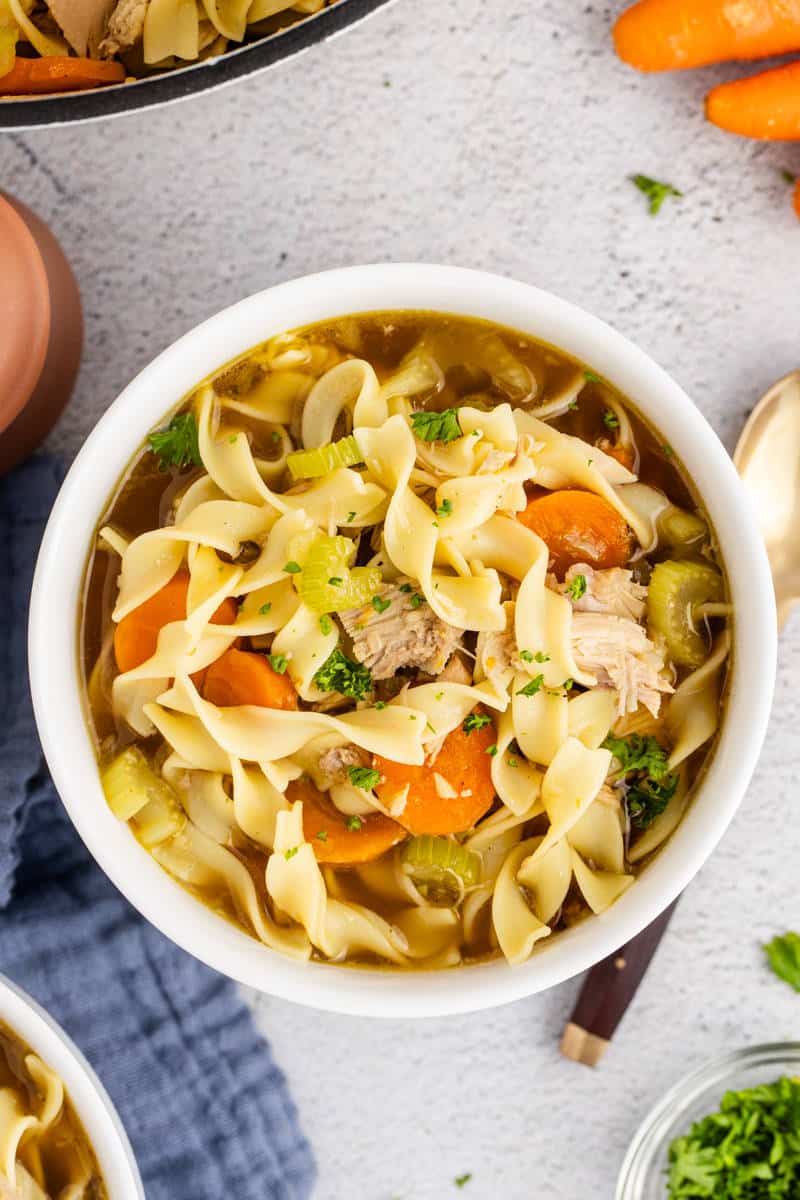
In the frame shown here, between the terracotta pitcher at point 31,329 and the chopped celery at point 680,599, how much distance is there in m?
1.63

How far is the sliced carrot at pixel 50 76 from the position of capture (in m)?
3.11

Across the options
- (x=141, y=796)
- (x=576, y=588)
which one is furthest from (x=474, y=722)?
(x=141, y=796)

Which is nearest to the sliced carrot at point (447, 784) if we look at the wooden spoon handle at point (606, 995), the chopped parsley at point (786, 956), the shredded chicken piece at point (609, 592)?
the shredded chicken piece at point (609, 592)

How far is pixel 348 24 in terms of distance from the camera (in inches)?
117

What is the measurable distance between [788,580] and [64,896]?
87.3 inches

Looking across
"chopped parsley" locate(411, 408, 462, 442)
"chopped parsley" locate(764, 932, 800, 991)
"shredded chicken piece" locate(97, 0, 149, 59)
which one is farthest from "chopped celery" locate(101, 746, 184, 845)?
"chopped parsley" locate(764, 932, 800, 991)

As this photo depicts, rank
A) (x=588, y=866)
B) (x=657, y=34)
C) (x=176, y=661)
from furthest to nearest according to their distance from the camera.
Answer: (x=657, y=34) → (x=588, y=866) → (x=176, y=661)

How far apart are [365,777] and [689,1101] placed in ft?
5.63

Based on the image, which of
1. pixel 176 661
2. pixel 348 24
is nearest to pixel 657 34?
pixel 348 24

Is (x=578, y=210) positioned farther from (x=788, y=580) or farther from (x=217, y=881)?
(x=217, y=881)

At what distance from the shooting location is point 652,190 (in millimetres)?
3621

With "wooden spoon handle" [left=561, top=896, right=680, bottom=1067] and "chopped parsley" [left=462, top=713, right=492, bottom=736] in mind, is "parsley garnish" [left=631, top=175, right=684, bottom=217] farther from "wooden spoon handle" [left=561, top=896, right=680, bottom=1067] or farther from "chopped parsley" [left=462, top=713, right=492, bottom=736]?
"wooden spoon handle" [left=561, top=896, right=680, bottom=1067]

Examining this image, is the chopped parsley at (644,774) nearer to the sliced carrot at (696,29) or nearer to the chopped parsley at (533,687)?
the chopped parsley at (533,687)

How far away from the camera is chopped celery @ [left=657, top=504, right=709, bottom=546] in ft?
9.79
